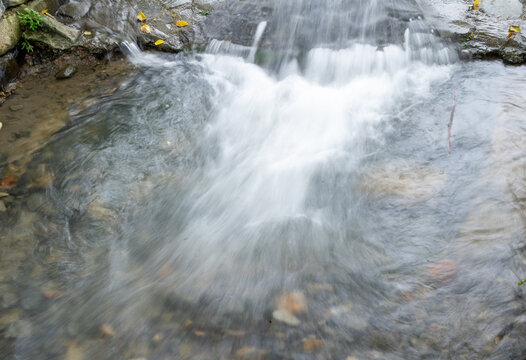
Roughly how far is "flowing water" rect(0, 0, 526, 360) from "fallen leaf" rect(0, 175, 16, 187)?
285 mm

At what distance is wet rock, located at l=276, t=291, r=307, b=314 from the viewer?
2.79 meters

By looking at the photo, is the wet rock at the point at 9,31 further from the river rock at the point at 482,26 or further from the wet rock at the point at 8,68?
the river rock at the point at 482,26

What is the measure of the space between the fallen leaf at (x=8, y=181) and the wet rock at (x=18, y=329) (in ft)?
5.72

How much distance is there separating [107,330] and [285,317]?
1.37 meters

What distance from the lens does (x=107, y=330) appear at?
2.73 metres

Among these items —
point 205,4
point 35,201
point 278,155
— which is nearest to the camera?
point 35,201

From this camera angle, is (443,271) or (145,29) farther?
(145,29)

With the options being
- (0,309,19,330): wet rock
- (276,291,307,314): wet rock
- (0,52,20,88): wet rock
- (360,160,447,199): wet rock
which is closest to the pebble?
(0,52,20,88): wet rock

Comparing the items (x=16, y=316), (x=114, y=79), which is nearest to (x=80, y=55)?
(x=114, y=79)

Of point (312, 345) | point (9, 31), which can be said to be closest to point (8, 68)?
point (9, 31)

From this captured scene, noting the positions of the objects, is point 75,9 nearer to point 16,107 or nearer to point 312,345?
point 16,107

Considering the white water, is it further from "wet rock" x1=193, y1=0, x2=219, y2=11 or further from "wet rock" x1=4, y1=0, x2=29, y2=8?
"wet rock" x1=4, y1=0, x2=29, y2=8

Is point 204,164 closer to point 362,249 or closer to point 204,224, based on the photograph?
point 204,224

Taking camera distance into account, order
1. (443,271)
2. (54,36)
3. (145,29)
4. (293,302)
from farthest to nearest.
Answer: (145,29)
(54,36)
(443,271)
(293,302)
